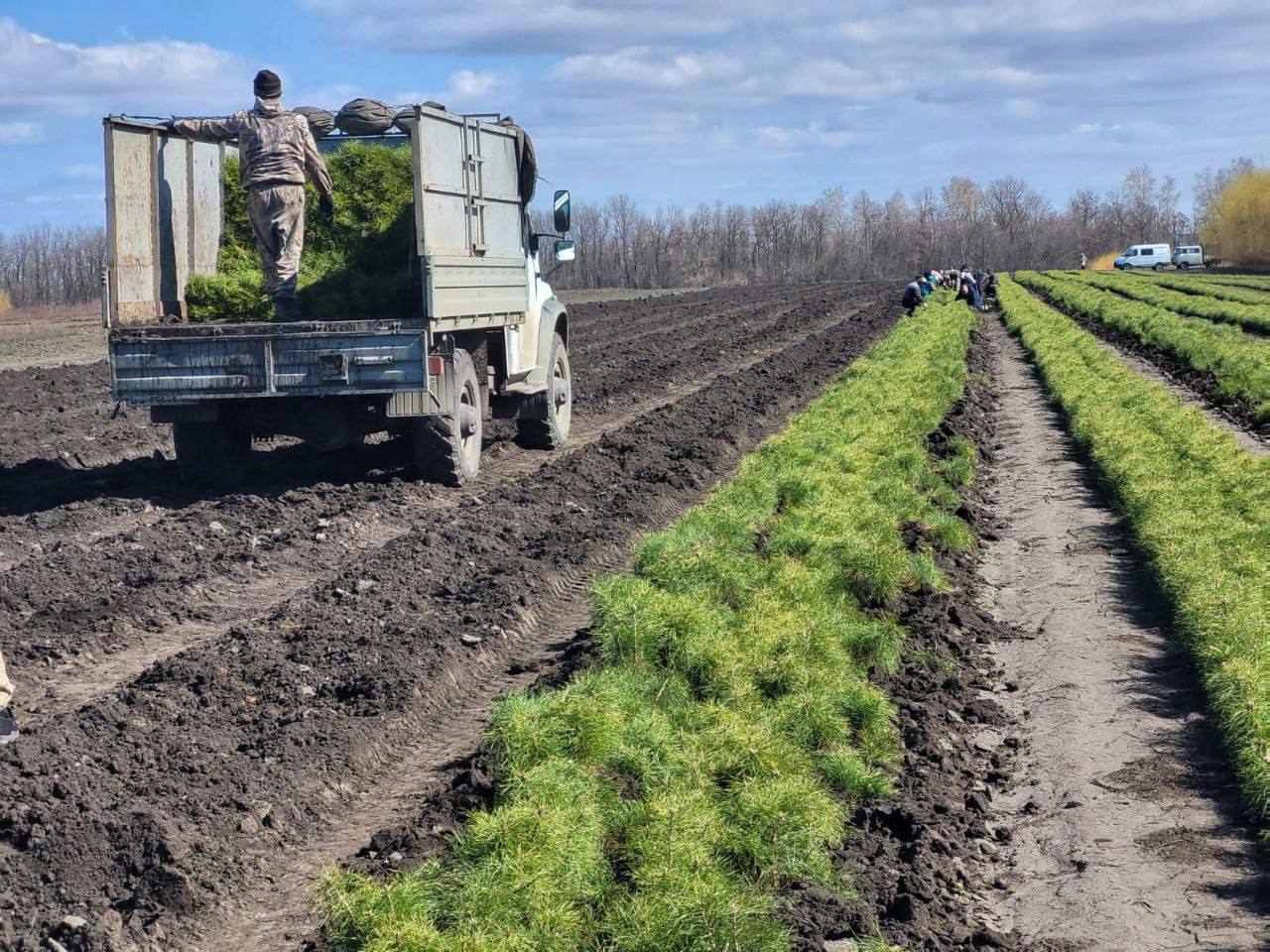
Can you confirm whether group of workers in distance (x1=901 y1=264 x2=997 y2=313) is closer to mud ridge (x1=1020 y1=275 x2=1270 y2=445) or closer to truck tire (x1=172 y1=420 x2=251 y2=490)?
mud ridge (x1=1020 y1=275 x2=1270 y2=445)

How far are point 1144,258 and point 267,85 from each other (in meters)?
87.2

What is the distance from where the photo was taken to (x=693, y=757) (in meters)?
5.57

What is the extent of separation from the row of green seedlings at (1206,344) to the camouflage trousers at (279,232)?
11498 millimetres

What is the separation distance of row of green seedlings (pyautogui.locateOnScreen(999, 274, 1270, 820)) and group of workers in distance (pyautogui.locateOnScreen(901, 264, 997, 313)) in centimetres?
1851

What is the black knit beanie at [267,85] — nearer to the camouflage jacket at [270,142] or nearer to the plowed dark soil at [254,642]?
the camouflage jacket at [270,142]

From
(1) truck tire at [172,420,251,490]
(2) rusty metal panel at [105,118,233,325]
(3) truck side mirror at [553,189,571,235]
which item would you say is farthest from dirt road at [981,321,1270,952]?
(2) rusty metal panel at [105,118,233,325]

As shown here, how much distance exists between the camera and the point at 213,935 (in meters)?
4.68

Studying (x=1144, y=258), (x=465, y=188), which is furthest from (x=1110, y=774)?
(x=1144, y=258)

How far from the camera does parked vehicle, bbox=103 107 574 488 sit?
11.0 m

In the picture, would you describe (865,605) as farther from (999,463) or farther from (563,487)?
(999,463)

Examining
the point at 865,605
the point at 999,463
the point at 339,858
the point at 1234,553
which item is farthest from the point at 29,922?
the point at 999,463

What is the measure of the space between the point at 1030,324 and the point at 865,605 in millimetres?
26832

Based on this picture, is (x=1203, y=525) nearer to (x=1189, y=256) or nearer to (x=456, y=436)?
(x=456, y=436)

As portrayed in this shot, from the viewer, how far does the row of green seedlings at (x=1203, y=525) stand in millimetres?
6484
